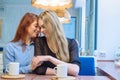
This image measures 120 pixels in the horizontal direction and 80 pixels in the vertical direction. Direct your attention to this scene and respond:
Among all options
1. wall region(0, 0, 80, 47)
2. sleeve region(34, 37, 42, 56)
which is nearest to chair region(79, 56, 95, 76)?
sleeve region(34, 37, 42, 56)

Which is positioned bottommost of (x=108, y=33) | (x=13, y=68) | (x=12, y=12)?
(x=13, y=68)

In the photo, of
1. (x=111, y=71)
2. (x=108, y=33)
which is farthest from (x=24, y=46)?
(x=108, y=33)

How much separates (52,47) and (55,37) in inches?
3.6

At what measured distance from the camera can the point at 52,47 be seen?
2279 mm

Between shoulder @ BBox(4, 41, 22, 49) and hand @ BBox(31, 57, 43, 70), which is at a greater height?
shoulder @ BBox(4, 41, 22, 49)

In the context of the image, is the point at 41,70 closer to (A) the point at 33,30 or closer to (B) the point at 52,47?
(B) the point at 52,47

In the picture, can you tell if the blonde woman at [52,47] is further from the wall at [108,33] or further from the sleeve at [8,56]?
the wall at [108,33]

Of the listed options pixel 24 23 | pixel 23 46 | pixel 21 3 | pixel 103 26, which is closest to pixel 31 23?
pixel 24 23

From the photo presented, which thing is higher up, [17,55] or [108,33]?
[108,33]

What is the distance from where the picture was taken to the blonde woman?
7.29 feet

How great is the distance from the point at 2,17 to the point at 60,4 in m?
6.12

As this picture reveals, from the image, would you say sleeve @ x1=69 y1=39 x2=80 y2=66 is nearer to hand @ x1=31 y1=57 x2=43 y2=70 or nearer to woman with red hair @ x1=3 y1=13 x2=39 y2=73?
hand @ x1=31 y1=57 x2=43 y2=70

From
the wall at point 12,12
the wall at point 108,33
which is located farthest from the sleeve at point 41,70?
the wall at point 12,12

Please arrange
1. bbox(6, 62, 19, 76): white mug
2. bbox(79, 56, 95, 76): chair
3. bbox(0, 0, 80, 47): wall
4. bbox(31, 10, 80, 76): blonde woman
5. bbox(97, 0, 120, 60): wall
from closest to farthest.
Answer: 1. bbox(6, 62, 19, 76): white mug
2. bbox(31, 10, 80, 76): blonde woman
3. bbox(79, 56, 95, 76): chair
4. bbox(97, 0, 120, 60): wall
5. bbox(0, 0, 80, 47): wall
